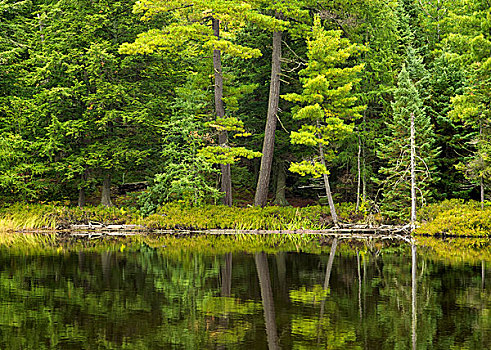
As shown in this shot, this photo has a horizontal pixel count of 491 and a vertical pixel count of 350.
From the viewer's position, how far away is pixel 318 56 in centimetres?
2294

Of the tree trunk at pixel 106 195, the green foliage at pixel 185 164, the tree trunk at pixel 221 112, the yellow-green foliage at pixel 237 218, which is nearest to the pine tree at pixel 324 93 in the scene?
the yellow-green foliage at pixel 237 218

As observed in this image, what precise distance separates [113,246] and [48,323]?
11.0 m

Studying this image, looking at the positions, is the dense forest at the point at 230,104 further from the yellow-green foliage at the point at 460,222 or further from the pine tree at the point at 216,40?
the yellow-green foliage at the point at 460,222

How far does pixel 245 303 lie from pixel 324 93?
15.2 metres

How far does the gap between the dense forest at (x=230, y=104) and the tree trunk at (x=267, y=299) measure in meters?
9.14

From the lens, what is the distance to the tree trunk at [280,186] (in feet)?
91.6

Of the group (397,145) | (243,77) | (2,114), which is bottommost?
(397,145)

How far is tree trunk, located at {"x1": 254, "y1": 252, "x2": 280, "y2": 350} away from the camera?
685 cm

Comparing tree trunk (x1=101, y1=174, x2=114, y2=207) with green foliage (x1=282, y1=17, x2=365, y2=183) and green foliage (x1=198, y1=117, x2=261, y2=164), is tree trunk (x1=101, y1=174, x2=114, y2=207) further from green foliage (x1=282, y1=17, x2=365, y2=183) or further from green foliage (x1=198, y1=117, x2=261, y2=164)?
green foliage (x1=282, y1=17, x2=365, y2=183)

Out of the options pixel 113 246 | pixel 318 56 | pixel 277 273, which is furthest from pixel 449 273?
pixel 318 56

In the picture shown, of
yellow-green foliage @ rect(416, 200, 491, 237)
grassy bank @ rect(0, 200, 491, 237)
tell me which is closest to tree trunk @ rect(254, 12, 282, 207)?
grassy bank @ rect(0, 200, 491, 237)

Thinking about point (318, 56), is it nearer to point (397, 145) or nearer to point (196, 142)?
point (397, 145)

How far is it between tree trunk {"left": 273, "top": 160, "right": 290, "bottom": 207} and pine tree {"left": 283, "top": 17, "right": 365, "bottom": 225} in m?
4.76

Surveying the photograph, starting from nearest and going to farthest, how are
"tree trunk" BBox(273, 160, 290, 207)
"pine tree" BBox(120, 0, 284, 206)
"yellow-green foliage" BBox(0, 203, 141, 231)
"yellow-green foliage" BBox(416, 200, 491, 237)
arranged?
"yellow-green foliage" BBox(416, 200, 491, 237), "pine tree" BBox(120, 0, 284, 206), "yellow-green foliage" BBox(0, 203, 141, 231), "tree trunk" BBox(273, 160, 290, 207)
